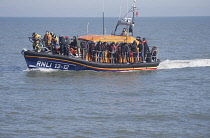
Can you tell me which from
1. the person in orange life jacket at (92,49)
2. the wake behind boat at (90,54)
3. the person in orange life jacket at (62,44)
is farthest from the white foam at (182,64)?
the person in orange life jacket at (62,44)

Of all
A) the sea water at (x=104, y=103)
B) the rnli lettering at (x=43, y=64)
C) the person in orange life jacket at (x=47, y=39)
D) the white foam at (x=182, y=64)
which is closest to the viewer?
the sea water at (x=104, y=103)

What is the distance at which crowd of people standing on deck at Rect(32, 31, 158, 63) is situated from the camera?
24938mm

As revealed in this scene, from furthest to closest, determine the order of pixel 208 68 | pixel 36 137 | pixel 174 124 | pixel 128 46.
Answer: pixel 208 68 < pixel 128 46 < pixel 174 124 < pixel 36 137

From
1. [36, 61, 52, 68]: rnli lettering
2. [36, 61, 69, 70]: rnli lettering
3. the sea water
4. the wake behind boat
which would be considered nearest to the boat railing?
the wake behind boat

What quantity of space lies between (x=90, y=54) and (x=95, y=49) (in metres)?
0.52

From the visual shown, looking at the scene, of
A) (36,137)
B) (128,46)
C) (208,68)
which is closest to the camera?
(36,137)

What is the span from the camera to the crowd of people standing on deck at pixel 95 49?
24.9m

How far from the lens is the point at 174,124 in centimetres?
1617

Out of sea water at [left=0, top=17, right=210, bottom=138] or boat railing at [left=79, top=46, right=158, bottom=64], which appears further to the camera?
boat railing at [left=79, top=46, right=158, bottom=64]

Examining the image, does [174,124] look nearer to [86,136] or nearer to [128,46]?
[86,136]

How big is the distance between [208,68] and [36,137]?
17.3 metres

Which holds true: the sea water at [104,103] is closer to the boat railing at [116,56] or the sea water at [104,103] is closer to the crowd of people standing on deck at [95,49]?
the boat railing at [116,56]

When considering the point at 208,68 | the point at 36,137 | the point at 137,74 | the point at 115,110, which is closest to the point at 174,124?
the point at 115,110

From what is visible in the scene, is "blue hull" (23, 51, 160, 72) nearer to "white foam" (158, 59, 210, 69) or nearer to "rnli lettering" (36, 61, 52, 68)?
"rnli lettering" (36, 61, 52, 68)
